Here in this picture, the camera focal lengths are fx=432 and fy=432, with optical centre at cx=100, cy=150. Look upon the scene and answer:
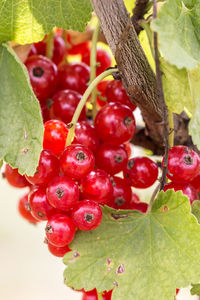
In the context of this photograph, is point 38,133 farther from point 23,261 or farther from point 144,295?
point 23,261

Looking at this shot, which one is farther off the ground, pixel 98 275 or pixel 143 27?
pixel 143 27

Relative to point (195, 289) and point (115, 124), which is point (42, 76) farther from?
point (195, 289)

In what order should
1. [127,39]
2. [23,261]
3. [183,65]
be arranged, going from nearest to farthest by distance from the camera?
[183,65], [127,39], [23,261]

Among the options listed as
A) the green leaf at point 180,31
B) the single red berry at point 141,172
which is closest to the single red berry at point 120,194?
the single red berry at point 141,172

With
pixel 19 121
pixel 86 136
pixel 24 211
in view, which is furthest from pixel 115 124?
pixel 24 211

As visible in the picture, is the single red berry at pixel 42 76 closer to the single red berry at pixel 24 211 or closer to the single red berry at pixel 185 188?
the single red berry at pixel 24 211

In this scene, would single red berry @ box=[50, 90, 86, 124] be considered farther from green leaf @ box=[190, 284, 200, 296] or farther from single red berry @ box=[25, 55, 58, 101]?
green leaf @ box=[190, 284, 200, 296]

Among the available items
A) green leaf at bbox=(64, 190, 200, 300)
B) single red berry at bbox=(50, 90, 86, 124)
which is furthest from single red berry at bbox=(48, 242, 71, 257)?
single red berry at bbox=(50, 90, 86, 124)

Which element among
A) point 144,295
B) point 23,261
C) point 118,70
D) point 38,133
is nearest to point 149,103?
point 118,70
